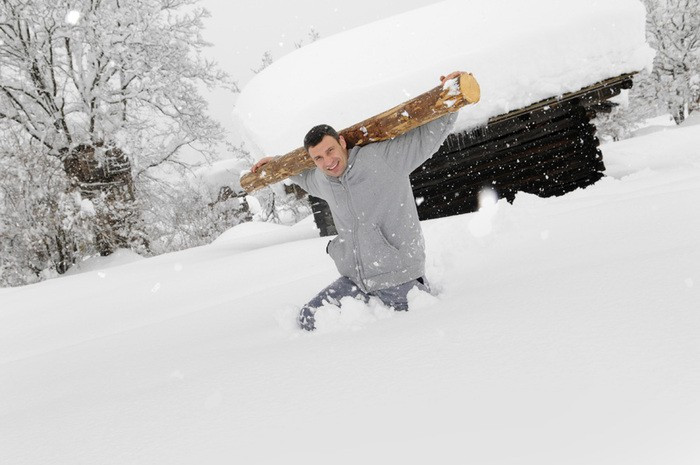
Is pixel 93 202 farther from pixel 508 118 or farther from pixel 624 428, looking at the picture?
pixel 624 428

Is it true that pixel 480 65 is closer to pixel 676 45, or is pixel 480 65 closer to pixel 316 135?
pixel 316 135

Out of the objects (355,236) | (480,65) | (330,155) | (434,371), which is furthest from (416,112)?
(480,65)

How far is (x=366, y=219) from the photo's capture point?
7.52 ft

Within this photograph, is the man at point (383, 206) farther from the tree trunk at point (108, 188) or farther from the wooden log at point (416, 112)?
the tree trunk at point (108, 188)

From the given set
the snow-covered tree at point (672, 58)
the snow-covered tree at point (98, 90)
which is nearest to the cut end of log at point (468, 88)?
the snow-covered tree at point (98, 90)

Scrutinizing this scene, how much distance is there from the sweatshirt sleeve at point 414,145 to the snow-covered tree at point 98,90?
8.18 m

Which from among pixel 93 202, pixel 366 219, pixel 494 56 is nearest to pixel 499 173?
pixel 494 56

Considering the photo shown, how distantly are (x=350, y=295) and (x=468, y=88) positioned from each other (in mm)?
1215

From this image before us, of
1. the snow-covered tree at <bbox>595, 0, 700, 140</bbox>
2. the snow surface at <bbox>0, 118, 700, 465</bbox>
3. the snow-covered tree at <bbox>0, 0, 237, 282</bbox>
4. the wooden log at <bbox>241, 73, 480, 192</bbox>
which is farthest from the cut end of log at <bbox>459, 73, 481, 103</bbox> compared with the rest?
the snow-covered tree at <bbox>595, 0, 700, 140</bbox>

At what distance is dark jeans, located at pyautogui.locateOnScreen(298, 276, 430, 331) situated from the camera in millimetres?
2276

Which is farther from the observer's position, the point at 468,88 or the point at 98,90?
the point at 98,90

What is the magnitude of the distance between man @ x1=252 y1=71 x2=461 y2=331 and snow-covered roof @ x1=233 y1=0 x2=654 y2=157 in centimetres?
362

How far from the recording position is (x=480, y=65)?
18.6 ft

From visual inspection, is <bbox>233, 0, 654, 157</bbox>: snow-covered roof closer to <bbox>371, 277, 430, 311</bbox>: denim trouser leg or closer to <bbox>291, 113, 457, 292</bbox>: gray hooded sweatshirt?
<bbox>291, 113, 457, 292</bbox>: gray hooded sweatshirt
